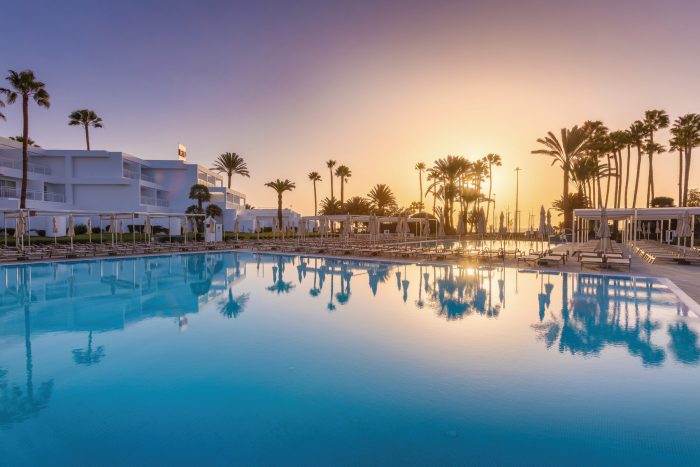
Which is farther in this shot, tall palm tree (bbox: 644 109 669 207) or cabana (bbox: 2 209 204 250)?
tall palm tree (bbox: 644 109 669 207)

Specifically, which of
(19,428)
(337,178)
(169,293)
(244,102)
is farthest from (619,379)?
(337,178)

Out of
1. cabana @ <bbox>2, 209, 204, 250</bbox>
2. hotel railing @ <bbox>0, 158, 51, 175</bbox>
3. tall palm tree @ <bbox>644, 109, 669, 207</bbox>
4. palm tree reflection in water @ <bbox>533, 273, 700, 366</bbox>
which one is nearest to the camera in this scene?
palm tree reflection in water @ <bbox>533, 273, 700, 366</bbox>

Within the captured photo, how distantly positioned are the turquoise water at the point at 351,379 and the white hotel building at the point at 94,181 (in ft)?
90.1

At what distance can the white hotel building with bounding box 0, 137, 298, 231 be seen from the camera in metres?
32.2

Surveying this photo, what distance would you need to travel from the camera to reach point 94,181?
3594 cm

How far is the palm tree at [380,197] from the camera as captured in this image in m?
58.0

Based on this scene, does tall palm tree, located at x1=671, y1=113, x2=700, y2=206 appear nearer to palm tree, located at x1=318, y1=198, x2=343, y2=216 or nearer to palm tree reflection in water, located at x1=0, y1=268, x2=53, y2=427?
palm tree, located at x1=318, y1=198, x2=343, y2=216

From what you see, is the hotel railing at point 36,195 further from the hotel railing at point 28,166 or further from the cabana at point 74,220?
the hotel railing at point 28,166

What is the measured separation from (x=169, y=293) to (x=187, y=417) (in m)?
9.12

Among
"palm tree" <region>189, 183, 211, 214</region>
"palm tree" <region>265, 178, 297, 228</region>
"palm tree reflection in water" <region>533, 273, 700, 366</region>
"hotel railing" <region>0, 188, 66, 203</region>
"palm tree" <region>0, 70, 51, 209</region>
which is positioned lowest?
"palm tree reflection in water" <region>533, 273, 700, 366</region>

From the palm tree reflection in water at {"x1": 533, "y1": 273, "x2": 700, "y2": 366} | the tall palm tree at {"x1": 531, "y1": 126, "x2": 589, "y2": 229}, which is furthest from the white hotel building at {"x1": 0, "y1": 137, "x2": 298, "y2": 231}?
the tall palm tree at {"x1": 531, "y1": 126, "x2": 589, "y2": 229}

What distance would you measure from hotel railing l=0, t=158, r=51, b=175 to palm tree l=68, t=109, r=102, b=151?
7.62 metres

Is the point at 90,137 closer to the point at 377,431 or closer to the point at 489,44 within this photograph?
the point at 489,44

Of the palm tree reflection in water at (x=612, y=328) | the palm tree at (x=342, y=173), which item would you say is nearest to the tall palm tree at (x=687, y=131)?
the palm tree reflection in water at (x=612, y=328)
